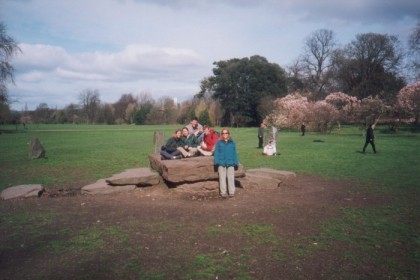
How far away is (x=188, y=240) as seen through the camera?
6008mm

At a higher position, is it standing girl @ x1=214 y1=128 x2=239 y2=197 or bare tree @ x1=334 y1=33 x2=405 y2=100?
bare tree @ x1=334 y1=33 x2=405 y2=100

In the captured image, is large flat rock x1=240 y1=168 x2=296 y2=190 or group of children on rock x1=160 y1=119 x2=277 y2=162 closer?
large flat rock x1=240 y1=168 x2=296 y2=190

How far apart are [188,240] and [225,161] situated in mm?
3612

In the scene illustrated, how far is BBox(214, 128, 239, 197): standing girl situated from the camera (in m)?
9.33

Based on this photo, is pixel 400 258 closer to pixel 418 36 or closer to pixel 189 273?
pixel 189 273

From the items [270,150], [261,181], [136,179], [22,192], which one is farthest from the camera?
[270,150]

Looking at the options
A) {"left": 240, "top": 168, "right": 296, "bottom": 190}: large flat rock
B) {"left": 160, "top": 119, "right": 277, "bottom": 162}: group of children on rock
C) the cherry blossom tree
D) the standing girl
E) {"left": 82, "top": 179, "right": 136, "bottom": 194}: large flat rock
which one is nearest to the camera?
the standing girl

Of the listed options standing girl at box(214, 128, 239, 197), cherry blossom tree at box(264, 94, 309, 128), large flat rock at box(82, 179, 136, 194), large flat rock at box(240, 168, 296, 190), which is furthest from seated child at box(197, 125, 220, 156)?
cherry blossom tree at box(264, 94, 309, 128)

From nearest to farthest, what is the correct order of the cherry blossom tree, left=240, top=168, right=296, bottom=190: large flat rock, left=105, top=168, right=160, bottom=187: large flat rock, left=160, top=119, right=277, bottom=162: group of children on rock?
left=105, top=168, right=160, bottom=187: large flat rock < left=240, top=168, right=296, bottom=190: large flat rock < left=160, top=119, right=277, bottom=162: group of children on rock < the cherry blossom tree

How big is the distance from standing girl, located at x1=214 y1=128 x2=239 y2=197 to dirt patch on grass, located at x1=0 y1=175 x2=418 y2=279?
39 centimetres

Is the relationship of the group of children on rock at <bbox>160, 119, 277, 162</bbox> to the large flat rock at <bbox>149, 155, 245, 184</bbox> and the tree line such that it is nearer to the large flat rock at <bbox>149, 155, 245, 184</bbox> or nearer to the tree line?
the large flat rock at <bbox>149, 155, 245, 184</bbox>

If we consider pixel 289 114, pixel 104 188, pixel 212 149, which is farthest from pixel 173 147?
pixel 289 114

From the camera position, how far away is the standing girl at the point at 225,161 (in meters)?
9.33

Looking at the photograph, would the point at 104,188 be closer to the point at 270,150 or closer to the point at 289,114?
the point at 270,150
